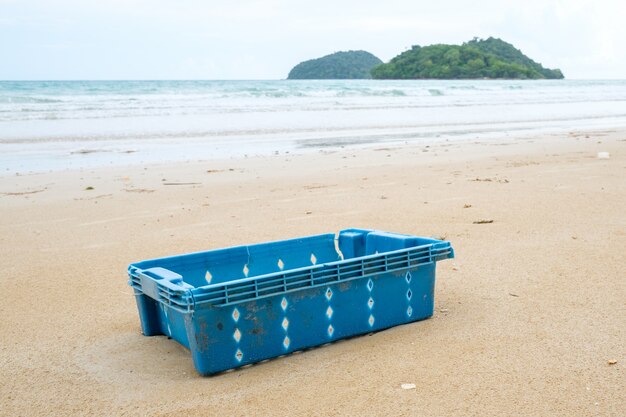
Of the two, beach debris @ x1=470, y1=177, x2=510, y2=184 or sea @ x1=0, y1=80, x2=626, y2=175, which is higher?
beach debris @ x1=470, y1=177, x2=510, y2=184

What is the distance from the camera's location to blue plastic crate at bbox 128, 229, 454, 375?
8.95 ft

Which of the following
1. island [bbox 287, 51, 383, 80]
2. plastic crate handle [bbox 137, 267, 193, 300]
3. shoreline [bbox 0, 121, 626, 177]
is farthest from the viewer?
island [bbox 287, 51, 383, 80]

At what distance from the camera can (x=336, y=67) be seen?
100125mm

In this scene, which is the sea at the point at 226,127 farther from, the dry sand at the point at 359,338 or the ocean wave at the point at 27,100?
the dry sand at the point at 359,338

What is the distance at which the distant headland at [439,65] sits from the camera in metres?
85.1

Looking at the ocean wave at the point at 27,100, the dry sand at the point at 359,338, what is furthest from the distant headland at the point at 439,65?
the dry sand at the point at 359,338

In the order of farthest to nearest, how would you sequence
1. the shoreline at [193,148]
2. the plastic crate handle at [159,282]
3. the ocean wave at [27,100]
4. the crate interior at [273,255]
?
1. the ocean wave at [27,100]
2. the shoreline at [193,148]
3. the crate interior at [273,255]
4. the plastic crate handle at [159,282]

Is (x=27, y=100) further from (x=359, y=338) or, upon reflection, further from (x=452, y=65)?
(x=452, y=65)

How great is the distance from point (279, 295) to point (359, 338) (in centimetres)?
52

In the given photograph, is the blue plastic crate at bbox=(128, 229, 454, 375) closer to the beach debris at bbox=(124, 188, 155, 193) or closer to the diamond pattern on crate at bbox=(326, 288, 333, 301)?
the diamond pattern on crate at bbox=(326, 288, 333, 301)

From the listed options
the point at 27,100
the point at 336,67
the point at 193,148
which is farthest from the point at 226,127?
the point at 336,67

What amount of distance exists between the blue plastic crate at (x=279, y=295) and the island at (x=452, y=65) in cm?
8409

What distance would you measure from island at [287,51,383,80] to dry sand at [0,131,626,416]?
92671mm

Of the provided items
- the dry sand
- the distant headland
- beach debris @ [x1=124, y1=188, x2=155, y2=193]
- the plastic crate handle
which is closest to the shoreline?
beach debris @ [x1=124, y1=188, x2=155, y2=193]
